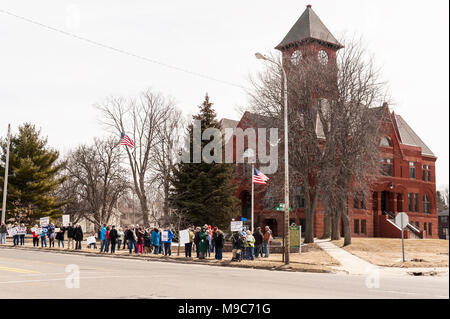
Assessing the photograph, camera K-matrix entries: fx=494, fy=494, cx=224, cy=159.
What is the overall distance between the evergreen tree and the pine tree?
49.7 ft

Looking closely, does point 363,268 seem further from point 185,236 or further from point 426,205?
point 426,205

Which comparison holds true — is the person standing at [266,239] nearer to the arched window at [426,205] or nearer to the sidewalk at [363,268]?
the sidewalk at [363,268]

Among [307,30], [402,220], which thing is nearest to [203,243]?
[402,220]

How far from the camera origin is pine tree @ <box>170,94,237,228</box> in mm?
43406

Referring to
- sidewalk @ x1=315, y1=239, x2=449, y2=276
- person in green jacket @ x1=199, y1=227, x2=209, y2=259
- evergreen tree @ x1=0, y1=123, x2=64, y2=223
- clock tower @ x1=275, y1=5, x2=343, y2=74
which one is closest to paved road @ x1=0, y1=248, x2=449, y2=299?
sidewalk @ x1=315, y1=239, x2=449, y2=276

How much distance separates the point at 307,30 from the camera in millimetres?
59188

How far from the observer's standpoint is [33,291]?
11.3m

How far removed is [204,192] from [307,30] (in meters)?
26.6

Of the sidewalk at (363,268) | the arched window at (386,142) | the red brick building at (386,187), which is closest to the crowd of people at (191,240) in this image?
the sidewalk at (363,268)

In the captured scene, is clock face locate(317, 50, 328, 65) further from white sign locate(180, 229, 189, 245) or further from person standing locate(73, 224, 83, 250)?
person standing locate(73, 224, 83, 250)
